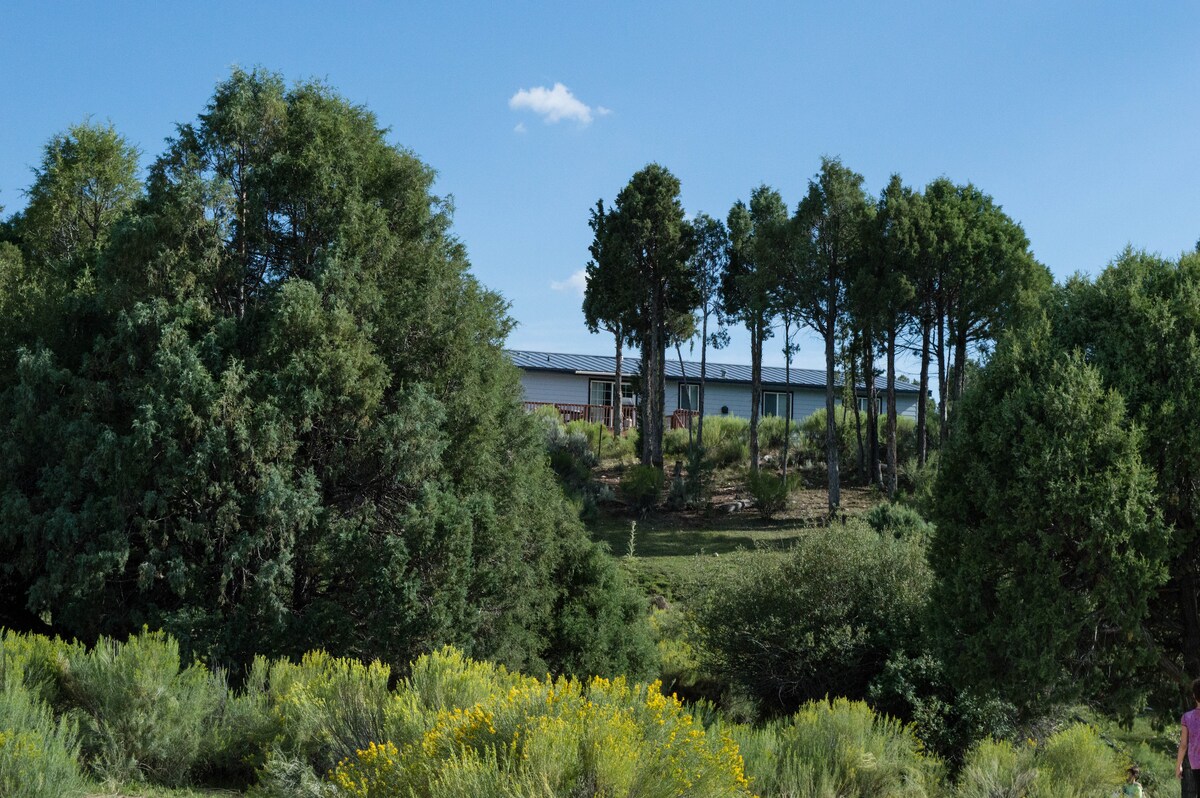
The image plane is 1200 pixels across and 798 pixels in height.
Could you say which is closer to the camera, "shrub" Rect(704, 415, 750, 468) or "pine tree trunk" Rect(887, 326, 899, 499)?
"pine tree trunk" Rect(887, 326, 899, 499)

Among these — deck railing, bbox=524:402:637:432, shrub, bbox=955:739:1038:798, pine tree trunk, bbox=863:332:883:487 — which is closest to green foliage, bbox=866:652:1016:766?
shrub, bbox=955:739:1038:798

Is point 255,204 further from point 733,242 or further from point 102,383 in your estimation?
point 733,242

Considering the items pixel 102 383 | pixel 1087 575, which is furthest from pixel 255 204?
pixel 1087 575

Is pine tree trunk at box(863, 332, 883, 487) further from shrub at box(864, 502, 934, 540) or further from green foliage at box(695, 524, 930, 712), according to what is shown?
green foliage at box(695, 524, 930, 712)

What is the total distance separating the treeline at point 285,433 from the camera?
9.32 m

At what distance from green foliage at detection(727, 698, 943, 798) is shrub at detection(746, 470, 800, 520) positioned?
16.0 meters

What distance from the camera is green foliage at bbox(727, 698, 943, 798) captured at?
669 cm

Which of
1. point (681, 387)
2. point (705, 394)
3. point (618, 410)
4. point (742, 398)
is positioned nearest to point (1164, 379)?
point (618, 410)

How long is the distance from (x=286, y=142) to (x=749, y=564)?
295 inches

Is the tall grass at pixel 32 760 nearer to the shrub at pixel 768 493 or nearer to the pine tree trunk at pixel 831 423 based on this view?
the pine tree trunk at pixel 831 423

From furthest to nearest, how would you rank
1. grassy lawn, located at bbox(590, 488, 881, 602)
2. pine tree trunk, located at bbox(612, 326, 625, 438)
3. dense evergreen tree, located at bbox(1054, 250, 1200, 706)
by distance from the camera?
1. pine tree trunk, located at bbox(612, 326, 625, 438)
2. grassy lawn, located at bbox(590, 488, 881, 602)
3. dense evergreen tree, located at bbox(1054, 250, 1200, 706)

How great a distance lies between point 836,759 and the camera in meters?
7.38

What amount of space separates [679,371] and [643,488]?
65.0 ft

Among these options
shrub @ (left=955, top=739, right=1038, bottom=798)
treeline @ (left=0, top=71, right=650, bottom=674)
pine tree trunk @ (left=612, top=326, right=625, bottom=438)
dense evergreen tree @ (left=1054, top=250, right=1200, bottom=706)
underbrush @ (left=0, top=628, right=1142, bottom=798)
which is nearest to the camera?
underbrush @ (left=0, top=628, right=1142, bottom=798)
